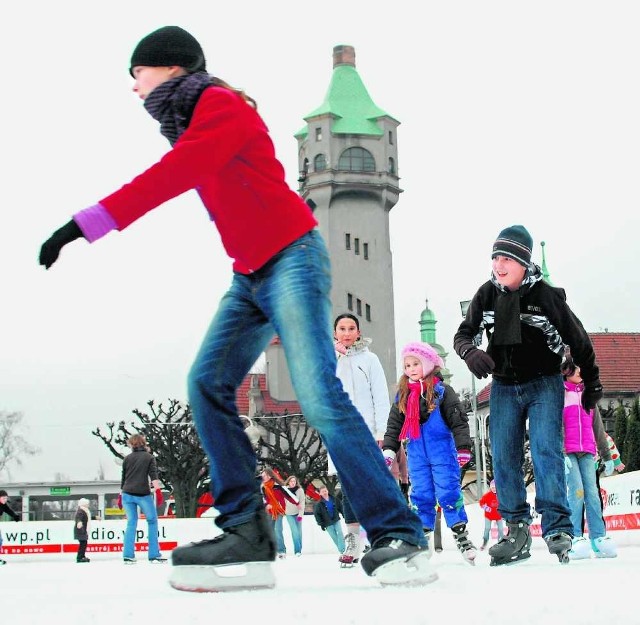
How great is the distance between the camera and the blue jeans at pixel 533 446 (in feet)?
19.2

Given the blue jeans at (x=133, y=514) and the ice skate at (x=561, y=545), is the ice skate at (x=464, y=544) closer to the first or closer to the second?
the ice skate at (x=561, y=545)

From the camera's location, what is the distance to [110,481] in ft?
324

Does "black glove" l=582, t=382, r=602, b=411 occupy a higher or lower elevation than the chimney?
lower

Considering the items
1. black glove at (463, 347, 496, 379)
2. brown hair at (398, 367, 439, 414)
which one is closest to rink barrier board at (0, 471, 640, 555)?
brown hair at (398, 367, 439, 414)

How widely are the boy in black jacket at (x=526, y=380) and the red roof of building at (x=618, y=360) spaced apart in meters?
70.8

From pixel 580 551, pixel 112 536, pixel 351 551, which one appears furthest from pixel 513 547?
pixel 112 536

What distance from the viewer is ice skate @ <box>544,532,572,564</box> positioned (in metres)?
5.87

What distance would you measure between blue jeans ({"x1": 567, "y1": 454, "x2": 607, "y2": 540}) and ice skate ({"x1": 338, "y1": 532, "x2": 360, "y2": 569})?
162 centimetres

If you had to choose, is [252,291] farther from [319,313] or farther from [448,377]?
[448,377]

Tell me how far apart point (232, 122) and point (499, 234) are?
114 inches

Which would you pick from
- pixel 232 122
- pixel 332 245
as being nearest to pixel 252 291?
pixel 232 122

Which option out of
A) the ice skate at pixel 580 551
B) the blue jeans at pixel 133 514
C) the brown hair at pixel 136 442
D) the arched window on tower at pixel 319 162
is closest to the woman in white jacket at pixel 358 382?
the ice skate at pixel 580 551

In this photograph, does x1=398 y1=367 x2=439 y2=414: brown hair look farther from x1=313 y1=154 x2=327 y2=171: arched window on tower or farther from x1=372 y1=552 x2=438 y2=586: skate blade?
x1=313 y1=154 x2=327 y2=171: arched window on tower

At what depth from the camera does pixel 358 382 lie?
809 centimetres
